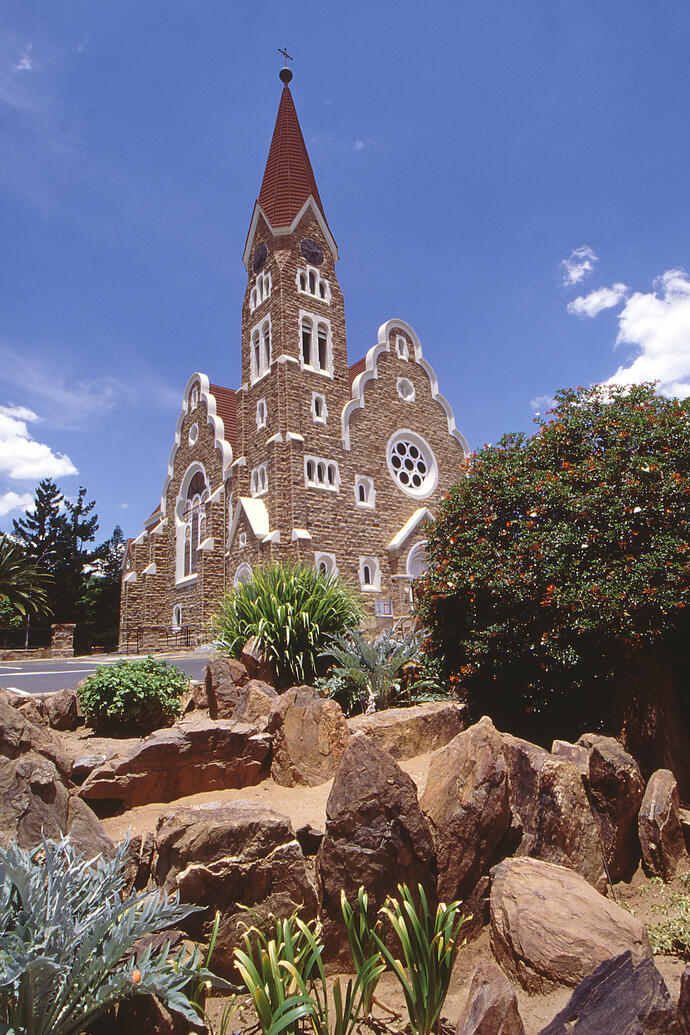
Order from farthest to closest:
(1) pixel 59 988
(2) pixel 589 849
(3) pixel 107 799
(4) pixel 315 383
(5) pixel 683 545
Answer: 1. (4) pixel 315 383
2. (5) pixel 683 545
3. (3) pixel 107 799
4. (2) pixel 589 849
5. (1) pixel 59 988

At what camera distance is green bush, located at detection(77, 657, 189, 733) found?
675cm

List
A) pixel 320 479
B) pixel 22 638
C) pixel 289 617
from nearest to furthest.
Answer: pixel 289 617, pixel 320 479, pixel 22 638

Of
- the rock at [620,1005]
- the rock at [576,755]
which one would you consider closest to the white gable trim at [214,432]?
the rock at [576,755]

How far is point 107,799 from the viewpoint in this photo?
4930 mm

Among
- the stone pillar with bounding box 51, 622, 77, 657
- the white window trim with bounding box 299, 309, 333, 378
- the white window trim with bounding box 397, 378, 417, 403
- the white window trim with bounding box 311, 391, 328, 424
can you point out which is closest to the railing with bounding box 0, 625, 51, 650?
the stone pillar with bounding box 51, 622, 77, 657

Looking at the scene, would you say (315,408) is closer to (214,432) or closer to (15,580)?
(214,432)

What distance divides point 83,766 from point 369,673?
11.1ft

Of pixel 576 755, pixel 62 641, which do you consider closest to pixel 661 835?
pixel 576 755

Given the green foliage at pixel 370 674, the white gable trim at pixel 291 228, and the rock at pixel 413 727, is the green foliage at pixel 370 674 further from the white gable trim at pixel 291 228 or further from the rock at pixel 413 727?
the white gable trim at pixel 291 228

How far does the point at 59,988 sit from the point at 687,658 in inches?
258

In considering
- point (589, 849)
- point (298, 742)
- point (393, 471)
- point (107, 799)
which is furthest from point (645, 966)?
point (393, 471)

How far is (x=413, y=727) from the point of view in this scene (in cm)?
610

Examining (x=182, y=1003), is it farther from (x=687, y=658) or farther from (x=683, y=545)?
(x=687, y=658)

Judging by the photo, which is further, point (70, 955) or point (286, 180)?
point (286, 180)
